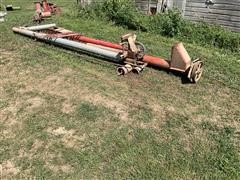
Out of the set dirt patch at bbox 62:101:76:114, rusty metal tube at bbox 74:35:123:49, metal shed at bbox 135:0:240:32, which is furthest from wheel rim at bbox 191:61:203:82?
metal shed at bbox 135:0:240:32

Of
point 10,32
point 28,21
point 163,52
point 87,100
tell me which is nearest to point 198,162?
point 87,100

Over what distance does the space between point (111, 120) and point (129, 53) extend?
6.99ft

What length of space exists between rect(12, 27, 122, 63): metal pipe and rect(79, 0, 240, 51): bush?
120 inches

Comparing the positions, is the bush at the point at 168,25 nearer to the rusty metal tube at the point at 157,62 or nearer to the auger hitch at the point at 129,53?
the auger hitch at the point at 129,53

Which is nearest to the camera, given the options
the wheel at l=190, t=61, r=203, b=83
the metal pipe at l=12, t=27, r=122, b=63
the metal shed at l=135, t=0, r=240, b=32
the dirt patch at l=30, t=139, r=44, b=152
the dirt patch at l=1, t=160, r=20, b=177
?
the dirt patch at l=1, t=160, r=20, b=177

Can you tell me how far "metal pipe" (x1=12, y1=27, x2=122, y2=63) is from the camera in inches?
308

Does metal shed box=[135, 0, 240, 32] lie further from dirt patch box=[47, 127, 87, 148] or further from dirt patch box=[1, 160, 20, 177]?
dirt patch box=[1, 160, 20, 177]

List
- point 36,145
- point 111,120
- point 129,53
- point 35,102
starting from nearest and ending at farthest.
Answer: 1. point 36,145
2. point 111,120
3. point 35,102
4. point 129,53

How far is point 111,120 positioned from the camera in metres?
5.94

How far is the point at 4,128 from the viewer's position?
5.80m

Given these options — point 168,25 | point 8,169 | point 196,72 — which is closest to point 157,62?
point 196,72

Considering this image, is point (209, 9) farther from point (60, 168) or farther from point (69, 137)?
point (60, 168)

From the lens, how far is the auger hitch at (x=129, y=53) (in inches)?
278

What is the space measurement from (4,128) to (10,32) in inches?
205
